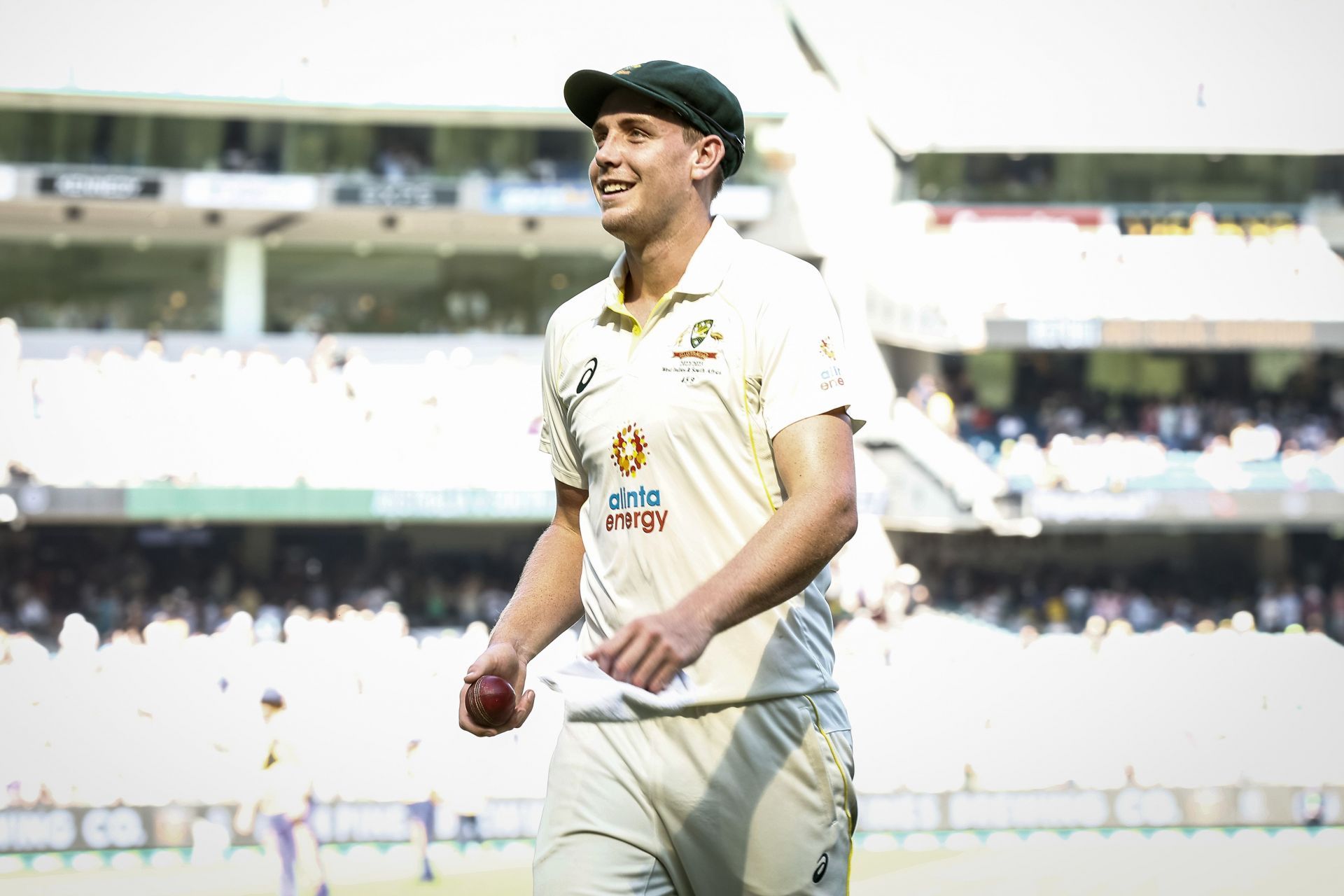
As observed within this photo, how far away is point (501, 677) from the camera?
1932 mm

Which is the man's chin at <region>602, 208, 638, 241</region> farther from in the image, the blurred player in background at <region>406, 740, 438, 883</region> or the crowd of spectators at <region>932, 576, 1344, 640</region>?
the crowd of spectators at <region>932, 576, 1344, 640</region>

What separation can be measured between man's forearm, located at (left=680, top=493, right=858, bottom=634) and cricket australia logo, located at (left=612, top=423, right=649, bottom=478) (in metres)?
0.24

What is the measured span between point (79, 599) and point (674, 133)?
567 inches

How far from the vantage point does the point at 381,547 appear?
696 inches

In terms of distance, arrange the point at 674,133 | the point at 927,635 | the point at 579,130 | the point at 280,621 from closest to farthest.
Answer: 1. the point at 674,133
2. the point at 927,635
3. the point at 280,621
4. the point at 579,130

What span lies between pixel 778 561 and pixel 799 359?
11.2 inches

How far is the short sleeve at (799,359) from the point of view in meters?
1.87

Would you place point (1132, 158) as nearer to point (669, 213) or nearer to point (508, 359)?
point (508, 359)

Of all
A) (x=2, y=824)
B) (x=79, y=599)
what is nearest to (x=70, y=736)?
(x=2, y=824)

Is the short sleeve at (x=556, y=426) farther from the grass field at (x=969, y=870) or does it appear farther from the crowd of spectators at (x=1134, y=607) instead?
the crowd of spectators at (x=1134, y=607)

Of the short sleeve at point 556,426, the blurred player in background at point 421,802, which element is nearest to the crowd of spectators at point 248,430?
the blurred player in background at point 421,802

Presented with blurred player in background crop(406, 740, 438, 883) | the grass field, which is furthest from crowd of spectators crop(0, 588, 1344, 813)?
the grass field

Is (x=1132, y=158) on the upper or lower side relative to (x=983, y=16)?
lower

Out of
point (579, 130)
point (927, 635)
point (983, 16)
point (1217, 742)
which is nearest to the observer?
point (1217, 742)
